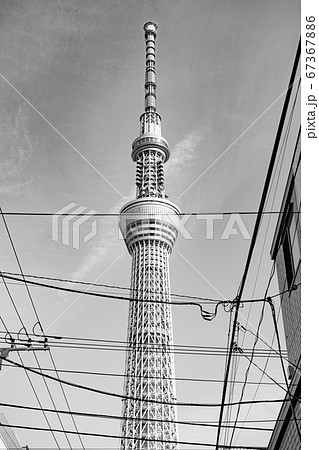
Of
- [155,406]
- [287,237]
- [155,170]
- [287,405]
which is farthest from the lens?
[155,170]

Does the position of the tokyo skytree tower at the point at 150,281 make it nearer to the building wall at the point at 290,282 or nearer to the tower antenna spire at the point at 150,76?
the tower antenna spire at the point at 150,76

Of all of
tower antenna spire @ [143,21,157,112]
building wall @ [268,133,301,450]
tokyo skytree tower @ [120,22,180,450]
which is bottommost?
building wall @ [268,133,301,450]

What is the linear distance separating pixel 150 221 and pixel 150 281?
815 centimetres

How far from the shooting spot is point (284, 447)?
11.2 m

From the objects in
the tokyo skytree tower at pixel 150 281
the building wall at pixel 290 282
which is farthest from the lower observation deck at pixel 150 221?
the building wall at pixel 290 282

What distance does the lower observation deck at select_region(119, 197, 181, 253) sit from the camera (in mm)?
66812

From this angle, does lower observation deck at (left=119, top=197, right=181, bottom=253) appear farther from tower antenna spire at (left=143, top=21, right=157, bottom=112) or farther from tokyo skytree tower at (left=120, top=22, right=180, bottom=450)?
tower antenna spire at (left=143, top=21, right=157, bottom=112)

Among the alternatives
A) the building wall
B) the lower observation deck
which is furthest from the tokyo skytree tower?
the building wall

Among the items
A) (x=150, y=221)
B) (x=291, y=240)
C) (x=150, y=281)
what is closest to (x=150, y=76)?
(x=150, y=221)

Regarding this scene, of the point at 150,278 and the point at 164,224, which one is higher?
the point at 164,224

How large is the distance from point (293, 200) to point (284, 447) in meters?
5.39

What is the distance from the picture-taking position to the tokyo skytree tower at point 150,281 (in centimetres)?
5697
